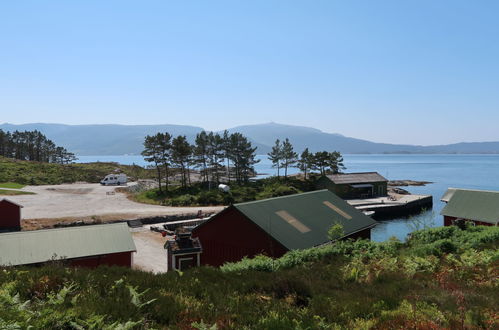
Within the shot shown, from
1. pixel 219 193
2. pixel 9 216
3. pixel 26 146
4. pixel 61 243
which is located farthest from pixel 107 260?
pixel 26 146

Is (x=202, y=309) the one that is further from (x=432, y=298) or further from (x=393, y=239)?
(x=393, y=239)

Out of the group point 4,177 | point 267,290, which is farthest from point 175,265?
point 4,177

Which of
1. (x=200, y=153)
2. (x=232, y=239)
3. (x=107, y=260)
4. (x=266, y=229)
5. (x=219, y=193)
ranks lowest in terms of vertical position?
(x=219, y=193)

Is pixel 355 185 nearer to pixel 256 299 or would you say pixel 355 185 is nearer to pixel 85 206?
pixel 85 206

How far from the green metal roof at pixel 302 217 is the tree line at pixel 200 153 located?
46.8 metres

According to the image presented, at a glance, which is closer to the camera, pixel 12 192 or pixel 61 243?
pixel 61 243

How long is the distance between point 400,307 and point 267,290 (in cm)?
359

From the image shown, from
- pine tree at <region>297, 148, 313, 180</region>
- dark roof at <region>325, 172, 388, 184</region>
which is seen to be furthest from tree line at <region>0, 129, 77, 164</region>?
dark roof at <region>325, 172, 388, 184</region>

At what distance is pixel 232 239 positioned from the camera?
73.5 feet

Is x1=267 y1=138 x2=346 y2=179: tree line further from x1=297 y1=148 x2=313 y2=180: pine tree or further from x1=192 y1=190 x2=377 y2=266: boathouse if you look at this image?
x1=192 y1=190 x2=377 y2=266: boathouse

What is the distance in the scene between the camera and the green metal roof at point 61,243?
19078 mm

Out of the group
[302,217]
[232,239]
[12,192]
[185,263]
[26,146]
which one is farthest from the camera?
[26,146]

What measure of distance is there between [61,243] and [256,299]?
16.7 meters

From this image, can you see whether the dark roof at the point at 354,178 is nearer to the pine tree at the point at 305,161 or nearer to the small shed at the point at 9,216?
the pine tree at the point at 305,161
